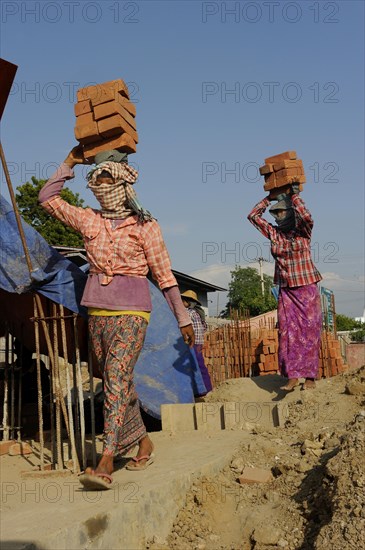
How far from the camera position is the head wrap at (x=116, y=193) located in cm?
375

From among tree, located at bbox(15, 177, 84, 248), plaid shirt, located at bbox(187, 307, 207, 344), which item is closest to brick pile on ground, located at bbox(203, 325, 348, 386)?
plaid shirt, located at bbox(187, 307, 207, 344)

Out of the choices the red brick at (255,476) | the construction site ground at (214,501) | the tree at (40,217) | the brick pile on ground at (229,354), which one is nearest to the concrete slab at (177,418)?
the construction site ground at (214,501)

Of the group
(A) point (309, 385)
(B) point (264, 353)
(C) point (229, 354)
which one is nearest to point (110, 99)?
(A) point (309, 385)

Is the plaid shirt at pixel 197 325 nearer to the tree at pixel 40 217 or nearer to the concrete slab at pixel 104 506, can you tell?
the concrete slab at pixel 104 506

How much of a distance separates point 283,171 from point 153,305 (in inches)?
72.8

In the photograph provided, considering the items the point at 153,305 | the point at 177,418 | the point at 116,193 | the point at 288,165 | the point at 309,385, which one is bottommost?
the point at 177,418

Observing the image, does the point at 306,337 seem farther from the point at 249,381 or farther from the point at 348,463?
the point at 348,463

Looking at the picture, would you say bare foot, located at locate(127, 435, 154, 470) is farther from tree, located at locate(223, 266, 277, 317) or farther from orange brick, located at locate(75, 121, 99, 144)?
tree, located at locate(223, 266, 277, 317)

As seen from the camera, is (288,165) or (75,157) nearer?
(75,157)

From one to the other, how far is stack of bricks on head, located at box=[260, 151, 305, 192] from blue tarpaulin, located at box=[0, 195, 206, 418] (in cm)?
161

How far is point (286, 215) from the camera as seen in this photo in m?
6.06

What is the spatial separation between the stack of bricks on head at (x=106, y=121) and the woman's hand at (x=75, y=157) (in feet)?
0.11

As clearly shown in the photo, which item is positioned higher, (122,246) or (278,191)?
(278,191)

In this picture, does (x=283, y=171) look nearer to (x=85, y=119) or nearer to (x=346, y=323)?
(x=85, y=119)
